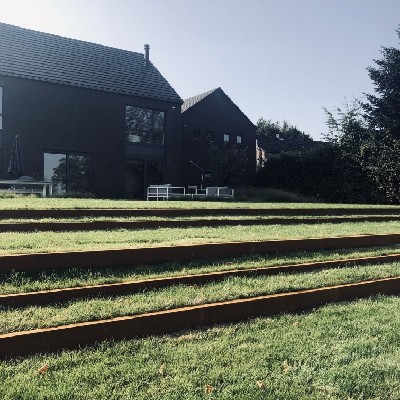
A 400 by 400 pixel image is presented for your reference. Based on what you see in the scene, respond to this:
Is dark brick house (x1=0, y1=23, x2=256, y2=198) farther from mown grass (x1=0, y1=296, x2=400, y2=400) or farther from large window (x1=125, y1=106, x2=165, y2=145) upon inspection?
mown grass (x1=0, y1=296, x2=400, y2=400)

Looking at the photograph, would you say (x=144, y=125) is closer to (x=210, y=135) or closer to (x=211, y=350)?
(x=210, y=135)

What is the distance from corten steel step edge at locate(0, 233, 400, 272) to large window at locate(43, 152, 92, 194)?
1453 cm

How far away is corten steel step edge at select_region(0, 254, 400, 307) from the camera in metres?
4.35

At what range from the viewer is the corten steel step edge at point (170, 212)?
819cm

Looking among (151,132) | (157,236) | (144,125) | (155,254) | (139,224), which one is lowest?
(155,254)

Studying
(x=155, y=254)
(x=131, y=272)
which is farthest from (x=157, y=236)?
(x=131, y=272)

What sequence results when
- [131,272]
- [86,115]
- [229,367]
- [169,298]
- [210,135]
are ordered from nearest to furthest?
[229,367] < [169,298] < [131,272] < [86,115] < [210,135]

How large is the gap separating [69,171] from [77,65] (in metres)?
6.08

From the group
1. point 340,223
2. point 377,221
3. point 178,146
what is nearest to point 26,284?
point 340,223

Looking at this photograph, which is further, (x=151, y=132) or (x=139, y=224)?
(x=151, y=132)

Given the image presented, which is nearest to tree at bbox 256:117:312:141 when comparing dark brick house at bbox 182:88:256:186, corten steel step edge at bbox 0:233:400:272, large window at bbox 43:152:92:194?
dark brick house at bbox 182:88:256:186

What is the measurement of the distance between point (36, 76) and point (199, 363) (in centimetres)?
1958

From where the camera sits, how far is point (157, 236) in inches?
283

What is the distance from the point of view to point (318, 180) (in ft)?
78.7
